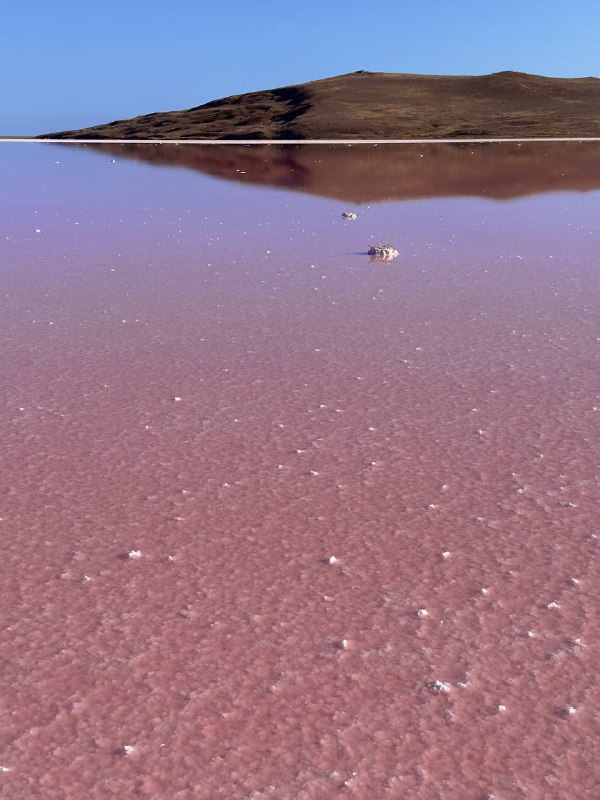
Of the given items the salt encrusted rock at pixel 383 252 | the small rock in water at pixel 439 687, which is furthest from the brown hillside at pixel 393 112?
the small rock in water at pixel 439 687

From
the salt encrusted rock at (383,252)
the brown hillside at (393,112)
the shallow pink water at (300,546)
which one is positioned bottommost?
the brown hillside at (393,112)

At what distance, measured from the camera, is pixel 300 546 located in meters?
4.38

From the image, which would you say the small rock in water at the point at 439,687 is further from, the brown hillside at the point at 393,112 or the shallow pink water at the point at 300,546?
the brown hillside at the point at 393,112

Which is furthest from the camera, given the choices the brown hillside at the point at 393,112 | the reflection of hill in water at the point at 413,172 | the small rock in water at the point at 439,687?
the brown hillside at the point at 393,112

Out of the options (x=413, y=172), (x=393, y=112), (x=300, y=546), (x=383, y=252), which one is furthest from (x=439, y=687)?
(x=393, y=112)

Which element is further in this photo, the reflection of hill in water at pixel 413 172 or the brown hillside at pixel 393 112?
the brown hillside at pixel 393 112

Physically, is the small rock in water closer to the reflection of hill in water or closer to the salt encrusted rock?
the salt encrusted rock

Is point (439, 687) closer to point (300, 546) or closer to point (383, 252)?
point (300, 546)

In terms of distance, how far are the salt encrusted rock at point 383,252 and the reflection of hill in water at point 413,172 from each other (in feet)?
27.5

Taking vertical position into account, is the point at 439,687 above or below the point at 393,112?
above

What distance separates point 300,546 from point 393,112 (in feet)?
296

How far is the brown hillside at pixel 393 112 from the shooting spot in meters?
72.7

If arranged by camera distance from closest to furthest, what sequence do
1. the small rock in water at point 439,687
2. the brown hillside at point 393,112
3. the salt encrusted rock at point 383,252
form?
the small rock in water at point 439,687, the salt encrusted rock at point 383,252, the brown hillside at point 393,112

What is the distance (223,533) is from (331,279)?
696 cm
